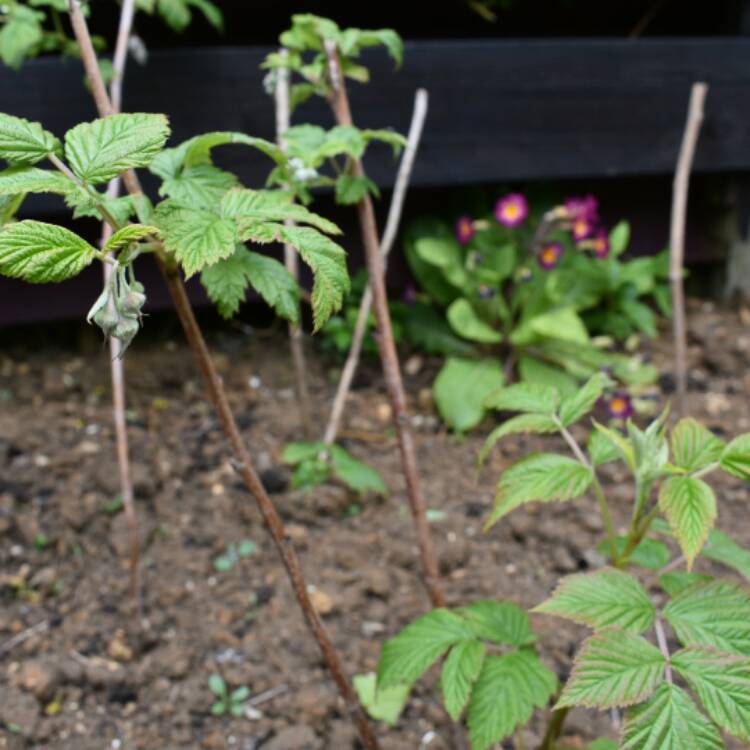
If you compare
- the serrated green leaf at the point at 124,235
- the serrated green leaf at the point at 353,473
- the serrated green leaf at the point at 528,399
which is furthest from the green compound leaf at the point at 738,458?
the serrated green leaf at the point at 353,473

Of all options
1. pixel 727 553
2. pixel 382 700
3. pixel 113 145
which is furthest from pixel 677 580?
pixel 113 145

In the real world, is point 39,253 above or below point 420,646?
above

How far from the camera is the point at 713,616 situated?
102cm

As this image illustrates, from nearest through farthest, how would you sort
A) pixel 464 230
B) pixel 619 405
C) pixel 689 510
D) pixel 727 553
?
pixel 689 510
pixel 727 553
pixel 619 405
pixel 464 230

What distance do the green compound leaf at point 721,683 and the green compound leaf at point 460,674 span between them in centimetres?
32

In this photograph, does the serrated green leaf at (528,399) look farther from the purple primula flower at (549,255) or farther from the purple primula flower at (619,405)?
the purple primula flower at (549,255)

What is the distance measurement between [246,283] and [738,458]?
607 mm

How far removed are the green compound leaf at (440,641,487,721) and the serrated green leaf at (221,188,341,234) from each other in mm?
630

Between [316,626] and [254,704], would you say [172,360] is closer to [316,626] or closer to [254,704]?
[254,704]

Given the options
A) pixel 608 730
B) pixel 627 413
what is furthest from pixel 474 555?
pixel 627 413

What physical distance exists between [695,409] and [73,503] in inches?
73.2

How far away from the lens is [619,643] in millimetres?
971

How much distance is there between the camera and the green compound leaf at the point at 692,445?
111 cm

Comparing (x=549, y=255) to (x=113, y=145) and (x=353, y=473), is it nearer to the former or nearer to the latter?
(x=353, y=473)
